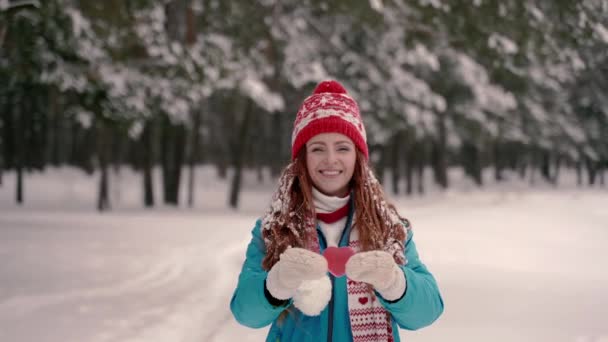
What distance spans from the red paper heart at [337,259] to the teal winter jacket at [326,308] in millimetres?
217

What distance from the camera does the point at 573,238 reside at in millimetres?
10602

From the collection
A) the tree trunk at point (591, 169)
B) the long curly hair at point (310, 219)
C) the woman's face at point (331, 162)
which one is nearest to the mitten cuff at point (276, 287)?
the long curly hair at point (310, 219)

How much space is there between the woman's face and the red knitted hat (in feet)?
0.10

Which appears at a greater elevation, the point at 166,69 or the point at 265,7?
the point at 265,7

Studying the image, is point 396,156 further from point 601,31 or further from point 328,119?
point 328,119

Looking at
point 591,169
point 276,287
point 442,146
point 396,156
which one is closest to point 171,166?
point 396,156

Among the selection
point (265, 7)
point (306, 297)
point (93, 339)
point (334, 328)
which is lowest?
point (93, 339)

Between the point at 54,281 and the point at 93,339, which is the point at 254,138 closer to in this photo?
the point at 54,281

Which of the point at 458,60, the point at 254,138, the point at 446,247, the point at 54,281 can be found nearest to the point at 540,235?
the point at 446,247

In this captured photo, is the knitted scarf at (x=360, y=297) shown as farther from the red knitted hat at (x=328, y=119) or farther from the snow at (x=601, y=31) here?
the snow at (x=601, y=31)

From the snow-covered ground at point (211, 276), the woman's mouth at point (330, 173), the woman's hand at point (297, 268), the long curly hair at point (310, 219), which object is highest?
the woman's mouth at point (330, 173)

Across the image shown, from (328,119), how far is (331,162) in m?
0.20

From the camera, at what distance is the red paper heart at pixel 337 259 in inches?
81.6

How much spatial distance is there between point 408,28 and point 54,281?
9.21 m
